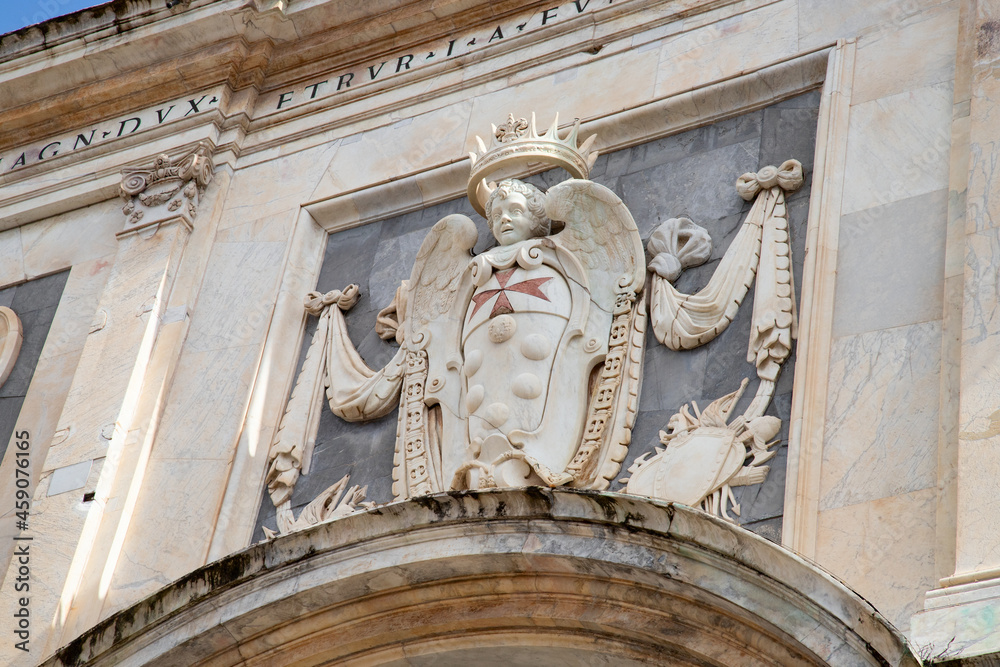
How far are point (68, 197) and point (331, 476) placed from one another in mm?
3642

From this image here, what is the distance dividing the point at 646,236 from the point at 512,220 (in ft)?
2.62

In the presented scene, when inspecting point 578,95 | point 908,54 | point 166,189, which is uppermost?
point 578,95

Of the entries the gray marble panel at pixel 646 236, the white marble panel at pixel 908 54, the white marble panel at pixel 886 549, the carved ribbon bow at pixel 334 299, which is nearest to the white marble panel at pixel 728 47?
the gray marble panel at pixel 646 236

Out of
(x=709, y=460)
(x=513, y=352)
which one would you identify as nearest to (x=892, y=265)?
(x=709, y=460)

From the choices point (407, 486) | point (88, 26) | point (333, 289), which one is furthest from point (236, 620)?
point (88, 26)

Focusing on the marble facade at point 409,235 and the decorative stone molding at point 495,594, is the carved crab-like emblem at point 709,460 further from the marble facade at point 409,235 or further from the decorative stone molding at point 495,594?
the decorative stone molding at point 495,594

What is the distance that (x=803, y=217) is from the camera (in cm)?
945

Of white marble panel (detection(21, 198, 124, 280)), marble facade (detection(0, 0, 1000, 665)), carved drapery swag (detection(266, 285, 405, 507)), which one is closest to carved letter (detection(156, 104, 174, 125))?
marble facade (detection(0, 0, 1000, 665))

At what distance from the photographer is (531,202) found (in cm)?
991

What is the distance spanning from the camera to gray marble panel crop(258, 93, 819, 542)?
8.98 meters

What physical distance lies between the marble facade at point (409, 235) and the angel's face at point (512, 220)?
72 cm

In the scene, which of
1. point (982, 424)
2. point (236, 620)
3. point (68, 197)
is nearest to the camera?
point (982, 424)

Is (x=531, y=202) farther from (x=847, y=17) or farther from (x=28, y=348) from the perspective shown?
(x=28, y=348)

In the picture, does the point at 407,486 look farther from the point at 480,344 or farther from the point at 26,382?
the point at 26,382
